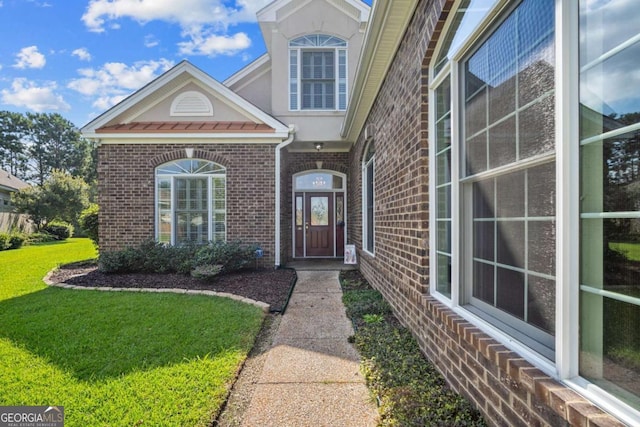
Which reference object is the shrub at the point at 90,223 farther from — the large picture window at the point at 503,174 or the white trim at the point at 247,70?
the large picture window at the point at 503,174

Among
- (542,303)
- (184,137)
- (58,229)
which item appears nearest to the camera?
(542,303)

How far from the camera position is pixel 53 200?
67.5ft

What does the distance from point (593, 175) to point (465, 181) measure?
3.59ft

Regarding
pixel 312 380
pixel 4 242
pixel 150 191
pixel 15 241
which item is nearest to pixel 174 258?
pixel 150 191

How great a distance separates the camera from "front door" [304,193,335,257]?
10016mm

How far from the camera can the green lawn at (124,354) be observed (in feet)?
7.85

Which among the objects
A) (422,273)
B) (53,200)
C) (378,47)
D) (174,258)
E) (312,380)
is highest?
(378,47)

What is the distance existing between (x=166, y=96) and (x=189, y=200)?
2.76 meters

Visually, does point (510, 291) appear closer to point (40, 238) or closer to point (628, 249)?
→ point (628, 249)

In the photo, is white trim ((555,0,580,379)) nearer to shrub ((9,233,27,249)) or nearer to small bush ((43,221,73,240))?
shrub ((9,233,27,249))

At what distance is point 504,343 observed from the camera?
1.86 meters

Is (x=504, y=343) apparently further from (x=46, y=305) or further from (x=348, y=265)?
(x=348, y=265)

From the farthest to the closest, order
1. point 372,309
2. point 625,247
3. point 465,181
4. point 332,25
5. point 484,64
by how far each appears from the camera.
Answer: point 332,25 < point 372,309 < point 465,181 < point 484,64 < point 625,247

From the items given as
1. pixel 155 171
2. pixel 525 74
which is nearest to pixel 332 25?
pixel 155 171
